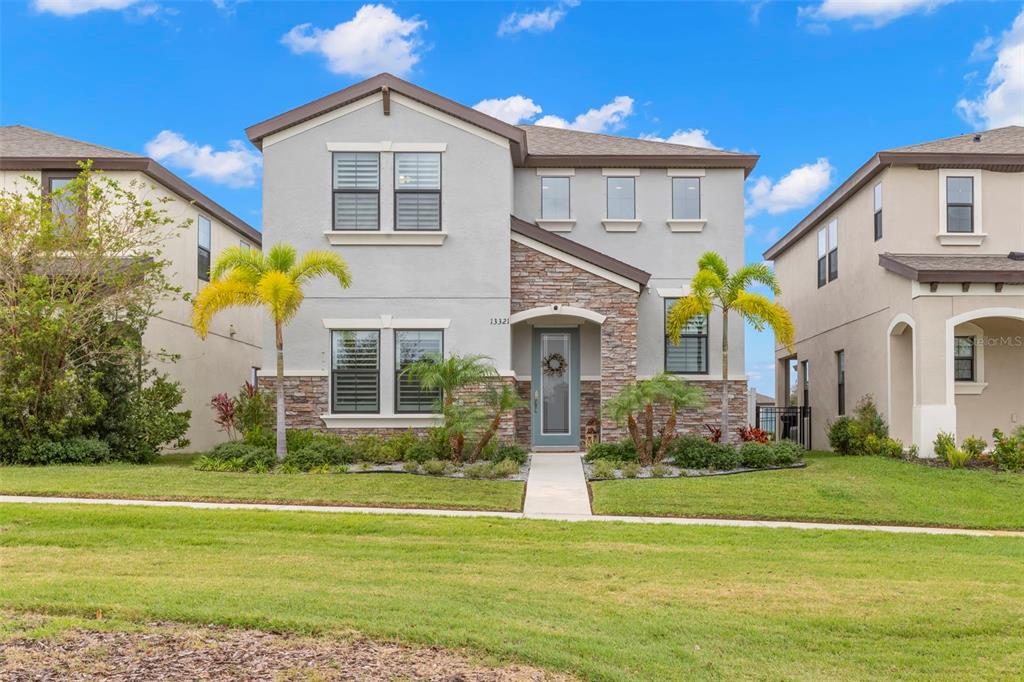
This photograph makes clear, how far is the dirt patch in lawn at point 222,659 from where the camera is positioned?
5.51 m

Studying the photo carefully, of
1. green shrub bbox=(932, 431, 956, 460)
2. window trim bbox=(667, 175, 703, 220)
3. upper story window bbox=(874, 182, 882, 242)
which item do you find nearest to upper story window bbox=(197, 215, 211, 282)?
window trim bbox=(667, 175, 703, 220)

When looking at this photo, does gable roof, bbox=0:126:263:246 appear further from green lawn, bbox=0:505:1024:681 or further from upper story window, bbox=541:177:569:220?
green lawn, bbox=0:505:1024:681

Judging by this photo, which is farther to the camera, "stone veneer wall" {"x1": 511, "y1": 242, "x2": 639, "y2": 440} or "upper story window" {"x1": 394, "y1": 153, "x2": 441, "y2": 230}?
"stone veneer wall" {"x1": 511, "y1": 242, "x2": 639, "y2": 440}

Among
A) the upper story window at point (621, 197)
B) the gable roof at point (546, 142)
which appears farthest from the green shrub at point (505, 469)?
the upper story window at point (621, 197)

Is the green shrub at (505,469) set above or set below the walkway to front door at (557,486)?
above

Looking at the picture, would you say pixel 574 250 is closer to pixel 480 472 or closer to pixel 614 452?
pixel 614 452

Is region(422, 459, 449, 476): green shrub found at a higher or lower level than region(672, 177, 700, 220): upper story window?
lower

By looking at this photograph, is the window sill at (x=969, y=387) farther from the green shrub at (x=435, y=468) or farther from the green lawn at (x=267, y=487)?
the green shrub at (x=435, y=468)

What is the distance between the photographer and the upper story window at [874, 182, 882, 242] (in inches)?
801

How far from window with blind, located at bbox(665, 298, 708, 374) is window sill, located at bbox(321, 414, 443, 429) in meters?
5.56

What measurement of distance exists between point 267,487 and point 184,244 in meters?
10.0

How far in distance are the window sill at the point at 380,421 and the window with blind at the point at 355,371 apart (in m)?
0.17

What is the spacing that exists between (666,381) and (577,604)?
953cm

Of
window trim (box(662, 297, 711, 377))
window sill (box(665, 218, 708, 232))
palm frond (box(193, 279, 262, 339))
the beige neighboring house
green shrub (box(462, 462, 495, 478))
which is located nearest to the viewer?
green shrub (box(462, 462, 495, 478))
